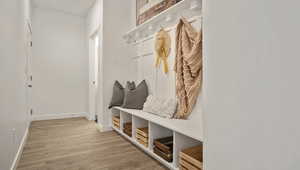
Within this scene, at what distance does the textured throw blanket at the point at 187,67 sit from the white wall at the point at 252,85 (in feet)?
2.49

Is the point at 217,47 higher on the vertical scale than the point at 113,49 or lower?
lower

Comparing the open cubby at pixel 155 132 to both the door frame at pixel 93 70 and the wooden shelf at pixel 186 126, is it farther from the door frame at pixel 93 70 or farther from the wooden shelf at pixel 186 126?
the door frame at pixel 93 70

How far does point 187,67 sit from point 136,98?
113 cm

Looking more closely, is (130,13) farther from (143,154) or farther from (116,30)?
(143,154)

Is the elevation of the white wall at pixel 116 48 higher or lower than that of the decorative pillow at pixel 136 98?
higher

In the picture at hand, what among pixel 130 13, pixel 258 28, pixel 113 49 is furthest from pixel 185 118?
pixel 130 13

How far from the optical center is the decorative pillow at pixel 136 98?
2.75 metres

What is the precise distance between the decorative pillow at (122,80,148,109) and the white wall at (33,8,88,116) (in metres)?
2.29

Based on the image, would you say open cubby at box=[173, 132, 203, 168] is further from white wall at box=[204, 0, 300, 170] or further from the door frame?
the door frame

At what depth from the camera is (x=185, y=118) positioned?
6.59 feet

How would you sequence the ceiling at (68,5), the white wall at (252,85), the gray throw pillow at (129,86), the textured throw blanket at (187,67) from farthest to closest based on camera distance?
the ceiling at (68,5), the gray throw pillow at (129,86), the textured throw blanket at (187,67), the white wall at (252,85)

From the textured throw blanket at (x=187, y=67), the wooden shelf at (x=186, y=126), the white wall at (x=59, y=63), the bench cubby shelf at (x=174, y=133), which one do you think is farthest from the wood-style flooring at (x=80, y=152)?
the white wall at (x=59, y=63)

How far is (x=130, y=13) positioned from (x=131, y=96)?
5.69 ft

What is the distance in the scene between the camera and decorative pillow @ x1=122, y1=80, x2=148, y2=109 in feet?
9.01
